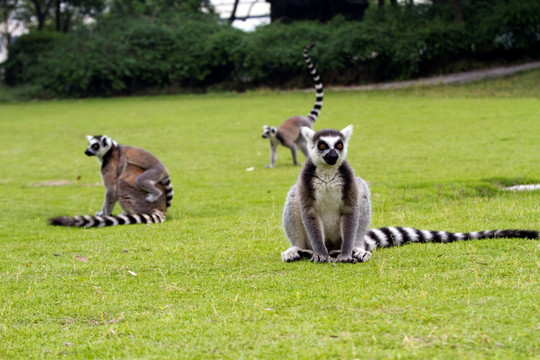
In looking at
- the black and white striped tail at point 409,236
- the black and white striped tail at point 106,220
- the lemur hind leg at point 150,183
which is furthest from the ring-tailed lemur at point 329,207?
the lemur hind leg at point 150,183

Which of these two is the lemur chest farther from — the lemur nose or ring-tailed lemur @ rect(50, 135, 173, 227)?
ring-tailed lemur @ rect(50, 135, 173, 227)

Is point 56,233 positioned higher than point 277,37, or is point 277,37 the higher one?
point 277,37

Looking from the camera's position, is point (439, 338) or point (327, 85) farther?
point (327, 85)

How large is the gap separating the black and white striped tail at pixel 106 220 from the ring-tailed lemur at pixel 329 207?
413 cm

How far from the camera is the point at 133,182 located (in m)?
11.2

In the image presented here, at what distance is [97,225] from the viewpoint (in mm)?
10367

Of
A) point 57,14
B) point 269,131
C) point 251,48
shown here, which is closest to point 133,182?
point 269,131

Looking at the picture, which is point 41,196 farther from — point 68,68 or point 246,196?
point 68,68

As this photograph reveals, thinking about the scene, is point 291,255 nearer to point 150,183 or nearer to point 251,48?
point 150,183

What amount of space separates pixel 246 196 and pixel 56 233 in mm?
4086

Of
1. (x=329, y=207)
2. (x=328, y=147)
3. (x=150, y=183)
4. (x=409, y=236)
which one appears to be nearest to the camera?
(x=328, y=147)

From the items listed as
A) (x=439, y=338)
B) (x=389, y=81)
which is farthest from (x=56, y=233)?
(x=389, y=81)

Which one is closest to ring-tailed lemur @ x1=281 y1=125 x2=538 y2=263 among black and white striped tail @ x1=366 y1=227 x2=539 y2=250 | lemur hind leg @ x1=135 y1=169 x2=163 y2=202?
black and white striped tail @ x1=366 y1=227 x2=539 y2=250

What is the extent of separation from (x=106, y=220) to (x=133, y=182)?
1014 mm
